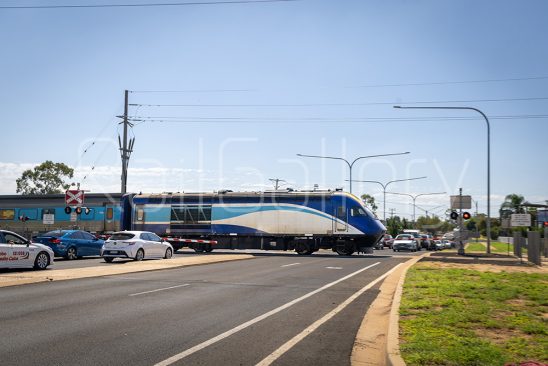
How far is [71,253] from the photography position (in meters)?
25.7

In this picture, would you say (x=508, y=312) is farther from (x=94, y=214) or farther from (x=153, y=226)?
(x=94, y=214)

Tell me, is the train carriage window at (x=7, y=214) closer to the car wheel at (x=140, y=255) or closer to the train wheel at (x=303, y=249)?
the train wheel at (x=303, y=249)

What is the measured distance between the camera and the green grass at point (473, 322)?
259 inches

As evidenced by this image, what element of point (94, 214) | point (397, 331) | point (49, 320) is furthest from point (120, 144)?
point (397, 331)

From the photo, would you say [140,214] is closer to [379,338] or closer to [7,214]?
[7,214]

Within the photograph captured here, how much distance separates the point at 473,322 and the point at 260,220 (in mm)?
26984

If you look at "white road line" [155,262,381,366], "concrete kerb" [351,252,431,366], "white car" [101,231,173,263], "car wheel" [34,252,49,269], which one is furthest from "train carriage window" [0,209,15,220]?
"concrete kerb" [351,252,431,366]

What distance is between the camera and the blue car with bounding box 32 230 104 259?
25.1 meters

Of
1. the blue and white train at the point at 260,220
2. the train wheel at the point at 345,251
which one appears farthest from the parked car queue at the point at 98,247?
the train wheel at the point at 345,251

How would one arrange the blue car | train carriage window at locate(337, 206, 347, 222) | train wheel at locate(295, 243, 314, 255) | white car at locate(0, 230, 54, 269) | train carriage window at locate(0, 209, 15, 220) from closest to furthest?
white car at locate(0, 230, 54, 269), the blue car, train carriage window at locate(337, 206, 347, 222), train wheel at locate(295, 243, 314, 255), train carriage window at locate(0, 209, 15, 220)

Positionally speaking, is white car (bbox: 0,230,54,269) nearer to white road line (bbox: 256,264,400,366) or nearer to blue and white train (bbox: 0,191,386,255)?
white road line (bbox: 256,264,400,366)

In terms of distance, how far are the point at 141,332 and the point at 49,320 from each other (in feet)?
6.81

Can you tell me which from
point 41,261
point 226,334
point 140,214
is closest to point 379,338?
point 226,334

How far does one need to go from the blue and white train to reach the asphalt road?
17558mm
